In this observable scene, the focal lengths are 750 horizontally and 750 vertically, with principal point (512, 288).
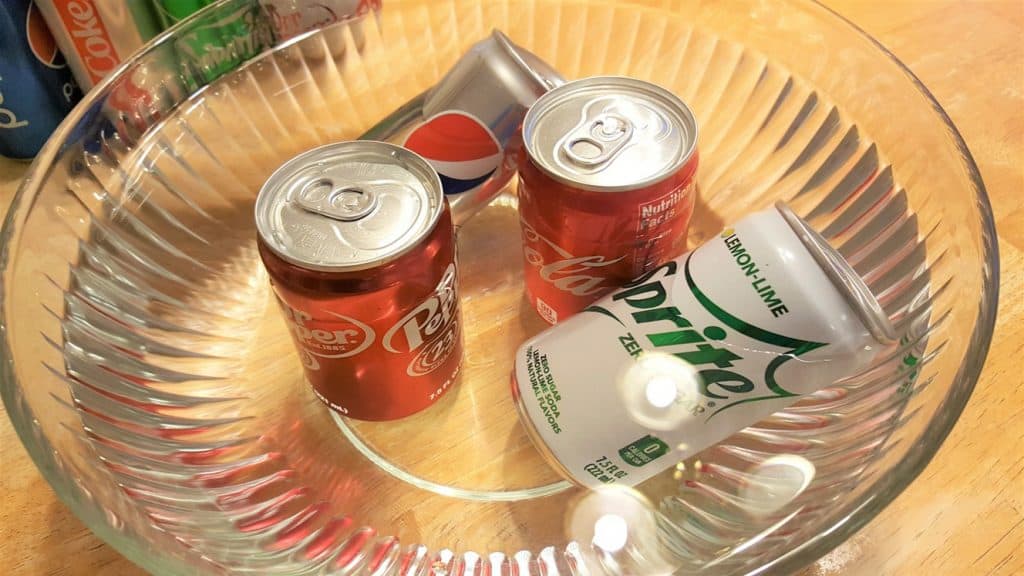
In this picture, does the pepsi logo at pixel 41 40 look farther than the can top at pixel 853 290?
Yes

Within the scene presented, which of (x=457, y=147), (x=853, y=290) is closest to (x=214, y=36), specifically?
(x=457, y=147)

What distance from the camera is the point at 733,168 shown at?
860 mm

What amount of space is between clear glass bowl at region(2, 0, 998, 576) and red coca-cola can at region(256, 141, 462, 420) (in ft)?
0.36

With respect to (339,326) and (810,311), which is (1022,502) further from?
(339,326)

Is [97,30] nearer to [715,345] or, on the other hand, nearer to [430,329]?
[430,329]

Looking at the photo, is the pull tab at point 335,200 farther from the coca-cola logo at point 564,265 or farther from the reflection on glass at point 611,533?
the reflection on glass at point 611,533

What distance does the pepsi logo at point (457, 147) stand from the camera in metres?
0.73

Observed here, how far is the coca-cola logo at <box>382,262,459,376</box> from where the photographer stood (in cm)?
58

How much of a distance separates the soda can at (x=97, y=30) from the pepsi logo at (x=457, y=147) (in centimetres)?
34

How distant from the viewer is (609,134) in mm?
627

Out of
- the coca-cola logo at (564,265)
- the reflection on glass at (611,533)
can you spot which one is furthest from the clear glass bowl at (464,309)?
the coca-cola logo at (564,265)

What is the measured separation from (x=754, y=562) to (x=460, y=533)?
0.80ft

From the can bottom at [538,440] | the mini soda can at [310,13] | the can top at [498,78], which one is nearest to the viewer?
the can bottom at [538,440]

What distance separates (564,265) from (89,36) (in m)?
0.58
